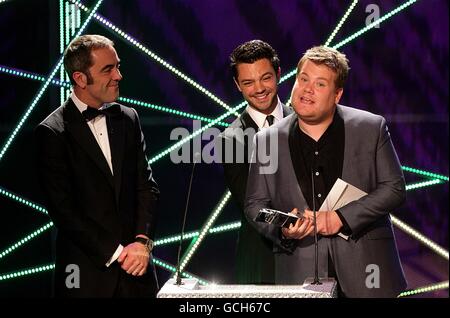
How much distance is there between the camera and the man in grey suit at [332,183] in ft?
13.2

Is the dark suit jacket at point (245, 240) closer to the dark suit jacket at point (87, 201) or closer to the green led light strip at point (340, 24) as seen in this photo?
the dark suit jacket at point (87, 201)

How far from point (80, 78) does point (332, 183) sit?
4.38 feet

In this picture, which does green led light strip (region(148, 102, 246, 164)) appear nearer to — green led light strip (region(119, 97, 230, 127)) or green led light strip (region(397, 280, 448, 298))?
green led light strip (region(119, 97, 230, 127))

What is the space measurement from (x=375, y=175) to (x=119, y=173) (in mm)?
1178

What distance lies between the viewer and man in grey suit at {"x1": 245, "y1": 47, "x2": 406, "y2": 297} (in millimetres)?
4035

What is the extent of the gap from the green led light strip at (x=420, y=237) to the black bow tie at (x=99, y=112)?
6.62 feet

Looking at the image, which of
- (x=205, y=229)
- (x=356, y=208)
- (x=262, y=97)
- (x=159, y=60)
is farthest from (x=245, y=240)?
(x=159, y=60)

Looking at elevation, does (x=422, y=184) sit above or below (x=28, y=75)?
below

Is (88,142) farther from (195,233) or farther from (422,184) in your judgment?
(422,184)

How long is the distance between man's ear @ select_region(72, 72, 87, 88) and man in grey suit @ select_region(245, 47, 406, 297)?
958 millimetres

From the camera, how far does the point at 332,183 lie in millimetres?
4133

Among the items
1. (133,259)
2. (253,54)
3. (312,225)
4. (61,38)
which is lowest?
(133,259)

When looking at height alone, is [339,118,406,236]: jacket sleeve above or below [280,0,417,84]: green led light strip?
below

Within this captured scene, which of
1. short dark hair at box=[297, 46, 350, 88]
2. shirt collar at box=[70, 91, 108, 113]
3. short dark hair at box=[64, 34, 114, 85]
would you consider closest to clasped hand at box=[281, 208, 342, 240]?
short dark hair at box=[297, 46, 350, 88]
